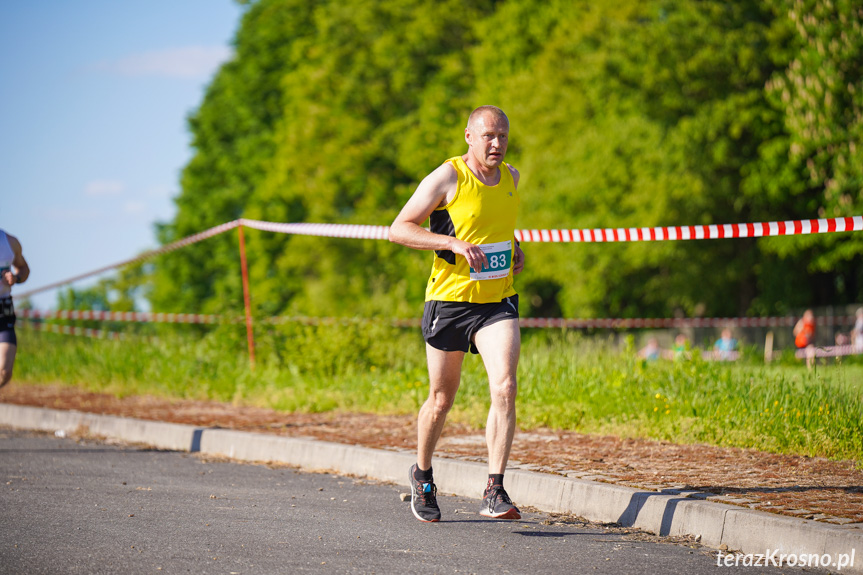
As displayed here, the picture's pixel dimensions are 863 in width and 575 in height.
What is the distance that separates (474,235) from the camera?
574 centimetres

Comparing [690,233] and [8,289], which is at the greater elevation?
[690,233]

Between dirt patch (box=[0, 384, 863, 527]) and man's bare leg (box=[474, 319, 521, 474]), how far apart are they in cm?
105

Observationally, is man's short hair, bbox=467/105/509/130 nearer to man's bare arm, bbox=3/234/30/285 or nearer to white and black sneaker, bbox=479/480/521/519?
white and black sneaker, bbox=479/480/521/519

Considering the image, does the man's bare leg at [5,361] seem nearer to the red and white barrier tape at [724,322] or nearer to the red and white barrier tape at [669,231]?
A: the red and white barrier tape at [669,231]

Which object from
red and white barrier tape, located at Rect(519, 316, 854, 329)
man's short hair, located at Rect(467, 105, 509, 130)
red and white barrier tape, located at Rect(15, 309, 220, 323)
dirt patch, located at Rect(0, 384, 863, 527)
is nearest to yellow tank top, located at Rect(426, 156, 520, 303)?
man's short hair, located at Rect(467, 105, 509, 130)

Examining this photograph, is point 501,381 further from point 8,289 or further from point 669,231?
point 669,231

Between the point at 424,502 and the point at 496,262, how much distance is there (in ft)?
4.49

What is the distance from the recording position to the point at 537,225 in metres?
32.5

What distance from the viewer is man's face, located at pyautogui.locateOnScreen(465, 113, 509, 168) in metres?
5.72

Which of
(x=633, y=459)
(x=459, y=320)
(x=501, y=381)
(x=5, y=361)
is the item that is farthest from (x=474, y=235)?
(x=5, y=361)

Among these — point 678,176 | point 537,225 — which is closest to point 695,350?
point 678,176

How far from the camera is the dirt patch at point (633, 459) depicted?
591cm

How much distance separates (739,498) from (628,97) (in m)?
27.4

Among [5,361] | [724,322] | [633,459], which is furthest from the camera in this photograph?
[724,322]
